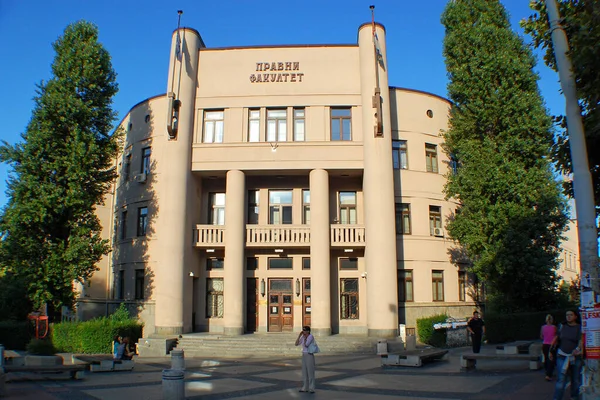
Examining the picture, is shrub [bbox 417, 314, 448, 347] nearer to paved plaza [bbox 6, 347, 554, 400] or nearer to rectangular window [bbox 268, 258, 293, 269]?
paved plaza [bbox 6, 347, 554, 400]

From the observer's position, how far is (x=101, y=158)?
2494 centimetres

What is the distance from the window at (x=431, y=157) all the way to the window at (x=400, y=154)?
4.70ft

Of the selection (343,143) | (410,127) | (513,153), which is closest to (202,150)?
(343,143)

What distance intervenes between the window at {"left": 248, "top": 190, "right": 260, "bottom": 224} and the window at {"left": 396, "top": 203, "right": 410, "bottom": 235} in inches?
299

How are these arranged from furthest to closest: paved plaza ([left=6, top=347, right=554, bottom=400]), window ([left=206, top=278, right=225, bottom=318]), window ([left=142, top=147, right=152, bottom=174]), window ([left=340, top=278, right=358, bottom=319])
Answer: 1. window ([left=142, top=147, right=152, bottom=174])
2. window ([left=206, top=278, right=225, bottom=318])
3. window ([left=340, top=278, right=358, bottom=319])
4. paved plaza ([left=6, top=347, right=554, bottom=400])

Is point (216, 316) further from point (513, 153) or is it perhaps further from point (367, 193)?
point (513, 153)

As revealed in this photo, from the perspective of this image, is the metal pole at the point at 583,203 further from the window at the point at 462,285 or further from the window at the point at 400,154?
the window at the point at 462,285

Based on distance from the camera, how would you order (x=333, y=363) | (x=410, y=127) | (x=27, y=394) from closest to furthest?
(x=27, y=394), (x=333, y=363), (x=410, y=127)

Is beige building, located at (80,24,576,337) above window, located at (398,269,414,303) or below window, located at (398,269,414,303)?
above

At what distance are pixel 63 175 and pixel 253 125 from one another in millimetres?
9590

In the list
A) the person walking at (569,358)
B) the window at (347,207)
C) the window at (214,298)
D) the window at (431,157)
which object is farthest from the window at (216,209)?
the person walking at (569,358)

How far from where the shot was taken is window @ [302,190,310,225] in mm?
27472

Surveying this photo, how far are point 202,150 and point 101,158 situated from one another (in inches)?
193

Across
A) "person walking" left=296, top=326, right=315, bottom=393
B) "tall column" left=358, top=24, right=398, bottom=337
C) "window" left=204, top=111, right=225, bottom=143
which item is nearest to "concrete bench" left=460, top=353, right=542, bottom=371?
"person walking" left=296, top=326, right=315, bottom=393
